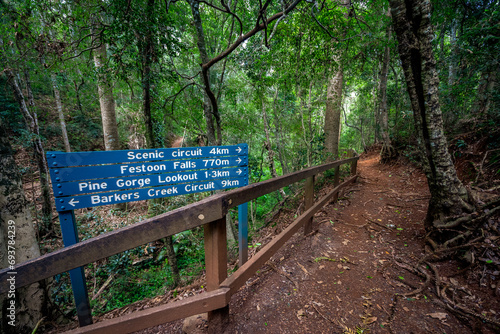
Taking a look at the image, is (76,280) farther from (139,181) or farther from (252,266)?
(252,266)

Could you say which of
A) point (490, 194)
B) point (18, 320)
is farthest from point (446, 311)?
point (18, 320)

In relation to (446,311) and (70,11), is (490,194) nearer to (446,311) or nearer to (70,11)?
(446,311)

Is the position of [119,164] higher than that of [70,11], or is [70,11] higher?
[70,11]

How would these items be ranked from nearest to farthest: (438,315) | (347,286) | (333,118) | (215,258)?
(215,258)
(438,315)
(347,286)
(333,118)

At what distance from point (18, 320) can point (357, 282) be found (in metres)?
4.19

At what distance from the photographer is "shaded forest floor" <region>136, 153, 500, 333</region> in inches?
77.7

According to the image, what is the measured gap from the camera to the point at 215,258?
1647 millimetres

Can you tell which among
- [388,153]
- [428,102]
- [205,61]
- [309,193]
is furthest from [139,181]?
[388,153]

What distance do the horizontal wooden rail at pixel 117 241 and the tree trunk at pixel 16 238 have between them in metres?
2.13

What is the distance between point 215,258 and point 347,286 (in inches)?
77.5

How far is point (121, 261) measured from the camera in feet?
18.5

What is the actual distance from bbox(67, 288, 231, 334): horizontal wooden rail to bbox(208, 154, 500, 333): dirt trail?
521 mm

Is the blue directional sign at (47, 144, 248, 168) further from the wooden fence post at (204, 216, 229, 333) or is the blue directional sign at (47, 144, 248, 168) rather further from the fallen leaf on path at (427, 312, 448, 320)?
the fallen leaf on path at (427, 312, 448, 320)

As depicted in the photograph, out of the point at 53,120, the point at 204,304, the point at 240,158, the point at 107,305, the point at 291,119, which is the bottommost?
the point at 107,305
